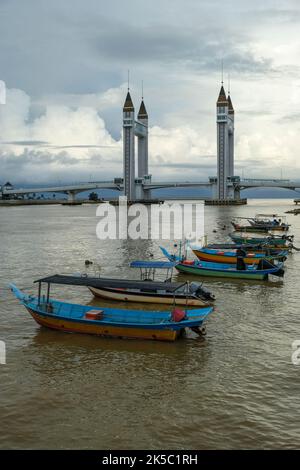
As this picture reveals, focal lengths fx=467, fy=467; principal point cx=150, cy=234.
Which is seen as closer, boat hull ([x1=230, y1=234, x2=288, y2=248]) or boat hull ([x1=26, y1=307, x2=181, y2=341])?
boat hull ([x1=26, y1=307, x2=181, y2=341])

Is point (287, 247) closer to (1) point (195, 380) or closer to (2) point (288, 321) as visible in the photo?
(2) point (288, 321)

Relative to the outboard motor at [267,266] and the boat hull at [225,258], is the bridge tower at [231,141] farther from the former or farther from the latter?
the outboard motor at [267,266]

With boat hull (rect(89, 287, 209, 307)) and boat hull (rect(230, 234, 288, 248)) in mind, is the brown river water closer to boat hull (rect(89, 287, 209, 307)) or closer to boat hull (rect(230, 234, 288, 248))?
boat hull (rect(89, 287, 209, 307))

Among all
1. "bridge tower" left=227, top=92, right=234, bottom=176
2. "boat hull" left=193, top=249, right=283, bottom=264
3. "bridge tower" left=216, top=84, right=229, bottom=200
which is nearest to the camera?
"boat hull" left=193, top=249, right=283, bottom=264

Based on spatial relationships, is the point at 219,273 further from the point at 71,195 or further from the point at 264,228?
the point at 71,195

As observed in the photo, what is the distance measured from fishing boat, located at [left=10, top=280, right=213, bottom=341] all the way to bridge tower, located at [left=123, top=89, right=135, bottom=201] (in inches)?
5637

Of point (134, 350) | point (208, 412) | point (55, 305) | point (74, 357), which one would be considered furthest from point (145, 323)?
point (208, 412)

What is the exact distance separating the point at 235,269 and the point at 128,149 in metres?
135

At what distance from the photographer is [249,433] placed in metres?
10.2

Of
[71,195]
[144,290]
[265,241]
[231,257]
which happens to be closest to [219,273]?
[231,257]

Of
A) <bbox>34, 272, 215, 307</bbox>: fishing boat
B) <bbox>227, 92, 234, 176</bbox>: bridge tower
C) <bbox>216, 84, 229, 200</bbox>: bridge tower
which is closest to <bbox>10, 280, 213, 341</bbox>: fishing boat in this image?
<bbox>34, 272, 215, 307</bbox>: fishing boat

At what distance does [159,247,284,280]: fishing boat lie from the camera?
1025 inches

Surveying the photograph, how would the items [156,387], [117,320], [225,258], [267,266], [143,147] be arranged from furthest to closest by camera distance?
[143,147], [225,258], [267,266], [117,320], [156,387]

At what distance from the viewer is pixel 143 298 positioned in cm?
2073
